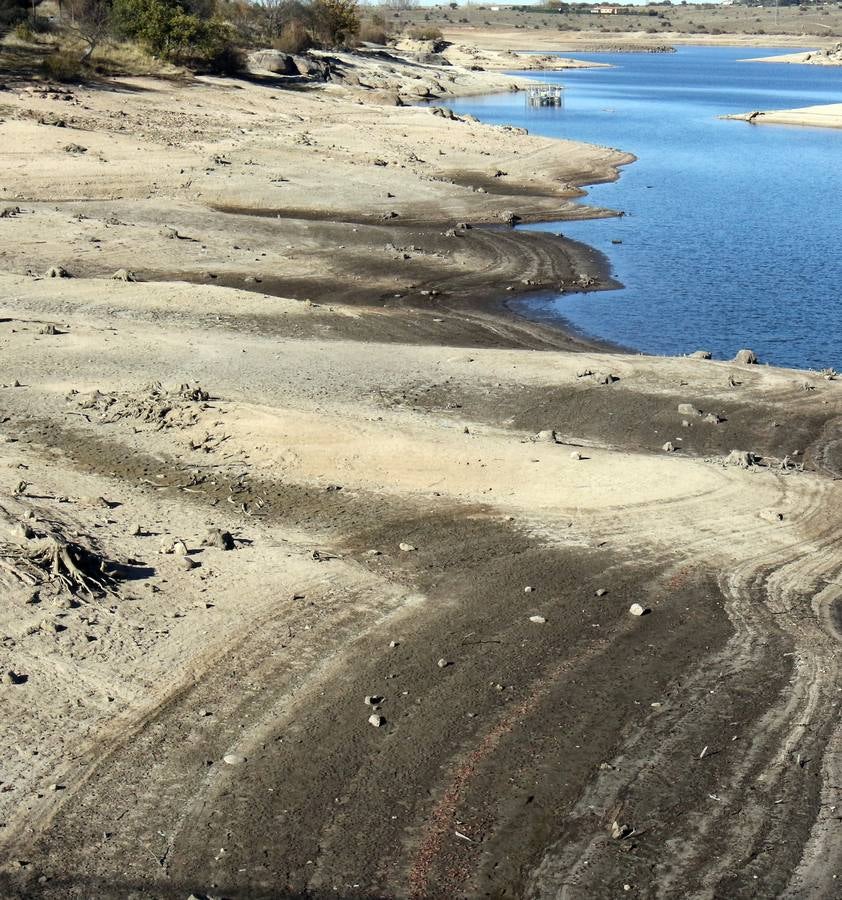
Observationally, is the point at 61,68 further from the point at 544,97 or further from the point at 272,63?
the point at 544,97

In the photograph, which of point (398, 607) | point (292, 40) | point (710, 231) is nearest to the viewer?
point (398, 607)

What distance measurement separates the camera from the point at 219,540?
1248 cm

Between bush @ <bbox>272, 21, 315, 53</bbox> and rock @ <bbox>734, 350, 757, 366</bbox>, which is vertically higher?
bush @ <bbox>272, 21, 315, 53</bbox>

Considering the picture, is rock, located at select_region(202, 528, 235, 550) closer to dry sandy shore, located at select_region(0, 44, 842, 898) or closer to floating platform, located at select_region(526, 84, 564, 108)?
dry sandy shore, located at select_region(0, 44, 842, 898)

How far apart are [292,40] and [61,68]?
86.7ft

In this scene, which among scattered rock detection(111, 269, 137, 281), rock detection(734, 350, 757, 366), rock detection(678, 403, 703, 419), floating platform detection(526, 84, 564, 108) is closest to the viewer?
rock detection(678, 403, 703, 419)

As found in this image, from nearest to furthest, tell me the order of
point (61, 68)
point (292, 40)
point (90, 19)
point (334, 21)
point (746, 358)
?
point (746, 358), point (61, 68), point (90, 19), point (292, 40), point (334, 21)

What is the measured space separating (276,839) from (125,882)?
Result: 103cm

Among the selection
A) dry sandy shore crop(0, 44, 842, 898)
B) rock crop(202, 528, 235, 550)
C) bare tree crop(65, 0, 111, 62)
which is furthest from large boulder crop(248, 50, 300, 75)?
rock crop(202, 528, 235, 550)

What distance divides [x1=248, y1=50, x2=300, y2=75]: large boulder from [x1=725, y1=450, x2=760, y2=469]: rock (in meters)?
48.1

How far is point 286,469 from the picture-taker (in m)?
14.7

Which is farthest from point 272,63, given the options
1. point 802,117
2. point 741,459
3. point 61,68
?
A: point 741,459

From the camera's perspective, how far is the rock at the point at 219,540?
12.5 metres

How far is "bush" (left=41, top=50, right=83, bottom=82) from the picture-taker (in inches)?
1730
